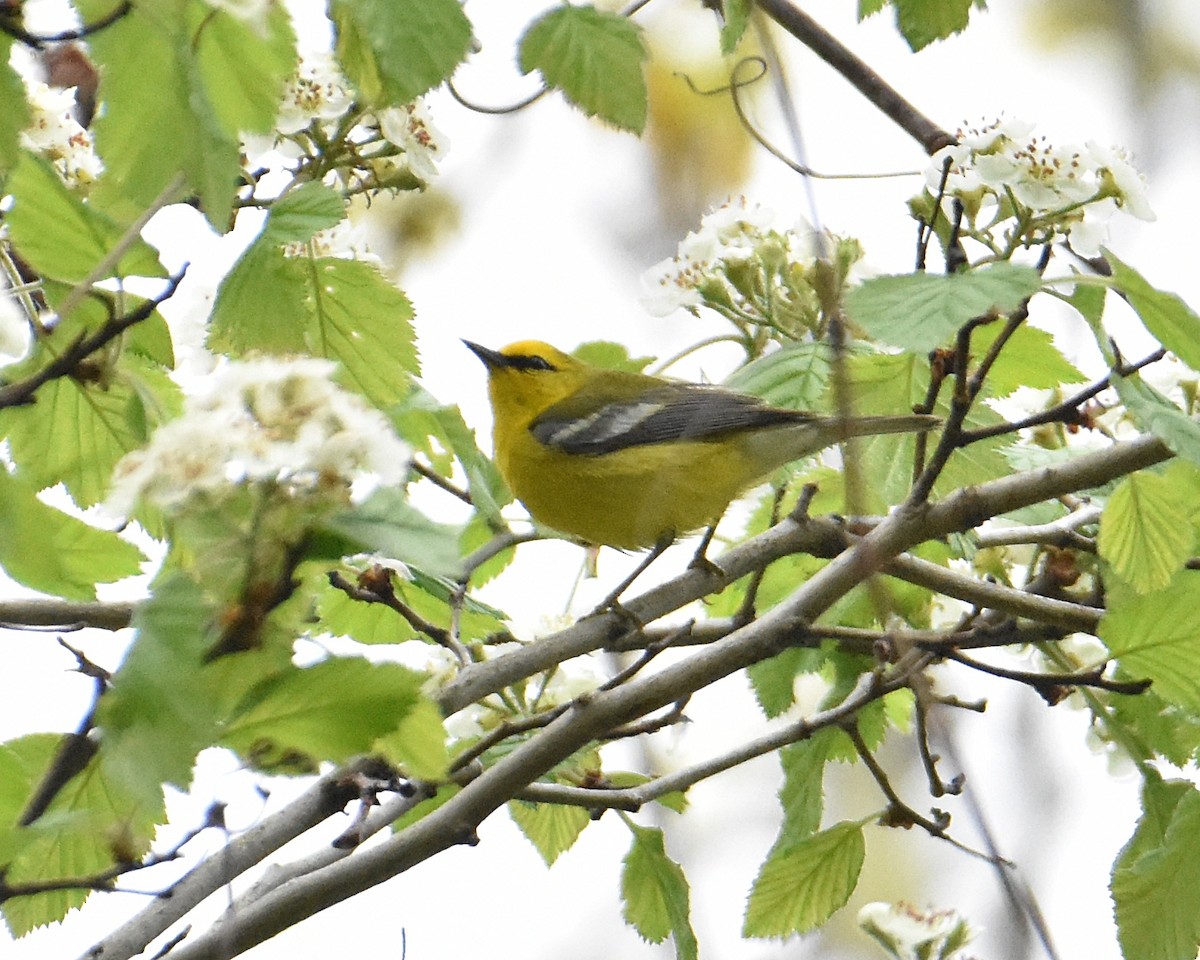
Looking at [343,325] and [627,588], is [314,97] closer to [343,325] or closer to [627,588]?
[343,325]

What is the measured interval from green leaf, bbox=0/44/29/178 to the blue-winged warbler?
76.0 inches

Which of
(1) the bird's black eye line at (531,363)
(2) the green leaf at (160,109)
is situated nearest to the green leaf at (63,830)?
(2) the green leaf at (160,109)

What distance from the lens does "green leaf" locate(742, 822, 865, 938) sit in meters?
2.42

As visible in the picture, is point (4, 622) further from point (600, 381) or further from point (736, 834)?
point (736, 834)

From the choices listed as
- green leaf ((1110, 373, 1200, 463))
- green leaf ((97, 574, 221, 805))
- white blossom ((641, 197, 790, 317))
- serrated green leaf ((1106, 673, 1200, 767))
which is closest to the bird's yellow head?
white blossom ((641, 197, 790, 317))

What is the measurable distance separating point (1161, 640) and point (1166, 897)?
38 centimetres

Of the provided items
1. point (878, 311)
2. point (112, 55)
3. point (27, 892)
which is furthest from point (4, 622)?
point (878, 311)

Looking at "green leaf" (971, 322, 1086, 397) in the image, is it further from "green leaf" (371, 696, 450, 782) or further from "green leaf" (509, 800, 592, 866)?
"green leaf" (371, 696, 450, 782)

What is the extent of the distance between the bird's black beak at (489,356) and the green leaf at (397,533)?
3057mm

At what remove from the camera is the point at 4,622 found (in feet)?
6.59

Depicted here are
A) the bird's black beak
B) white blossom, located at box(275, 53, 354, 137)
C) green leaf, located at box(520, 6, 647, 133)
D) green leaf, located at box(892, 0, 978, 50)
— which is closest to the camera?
green leaf, located at box(520, 6, 647, 133)

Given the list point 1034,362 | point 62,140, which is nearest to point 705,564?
point 1034,362

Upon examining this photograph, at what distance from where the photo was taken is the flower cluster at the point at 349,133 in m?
2.16

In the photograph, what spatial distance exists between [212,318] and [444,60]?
A: 2.44 ft
